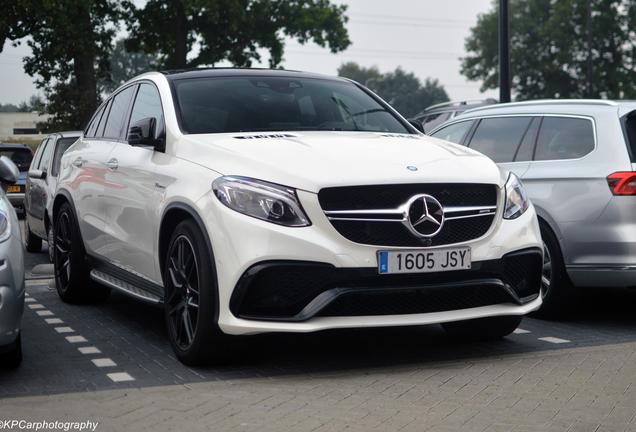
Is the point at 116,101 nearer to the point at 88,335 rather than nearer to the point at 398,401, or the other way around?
the point at 88,335

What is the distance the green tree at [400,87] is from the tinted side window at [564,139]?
143 m

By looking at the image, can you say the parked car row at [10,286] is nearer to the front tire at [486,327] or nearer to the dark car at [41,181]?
the front tire at [486,327]

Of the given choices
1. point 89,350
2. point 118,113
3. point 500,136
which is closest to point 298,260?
point 89,350

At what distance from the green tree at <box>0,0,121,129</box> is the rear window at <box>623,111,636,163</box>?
109ft

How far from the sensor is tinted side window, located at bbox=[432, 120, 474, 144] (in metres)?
9.52

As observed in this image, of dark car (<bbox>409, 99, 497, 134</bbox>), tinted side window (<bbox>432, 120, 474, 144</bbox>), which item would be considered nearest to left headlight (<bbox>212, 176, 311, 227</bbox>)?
tinted side window (<bbox>432, 120, 474, 144</bbox>)

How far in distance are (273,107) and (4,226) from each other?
6.63ft

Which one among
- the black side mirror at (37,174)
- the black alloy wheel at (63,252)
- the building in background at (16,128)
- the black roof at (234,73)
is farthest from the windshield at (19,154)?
the black roof at (234,73)

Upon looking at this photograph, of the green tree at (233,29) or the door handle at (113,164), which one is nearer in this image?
the door handle at (113,164)

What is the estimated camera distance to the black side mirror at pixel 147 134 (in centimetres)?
709

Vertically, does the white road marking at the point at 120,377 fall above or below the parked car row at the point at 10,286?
below

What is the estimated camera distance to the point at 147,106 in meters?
7.81

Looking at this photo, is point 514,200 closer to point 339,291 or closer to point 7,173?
point 339,291

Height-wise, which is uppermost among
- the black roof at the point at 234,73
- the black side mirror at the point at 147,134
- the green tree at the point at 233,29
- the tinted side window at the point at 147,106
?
the green tree at the point at 233,29
